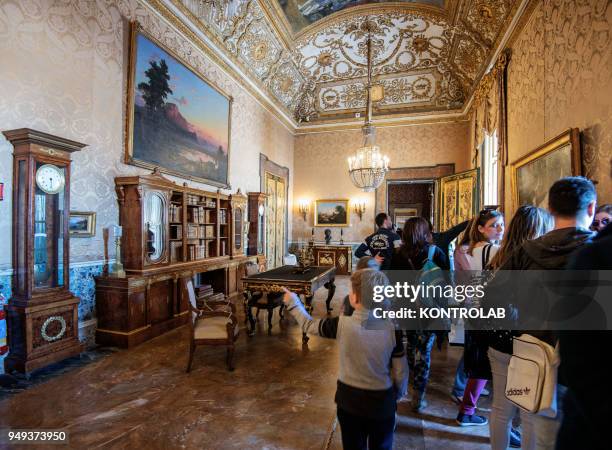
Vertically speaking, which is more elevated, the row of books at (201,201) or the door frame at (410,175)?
the door frame at (410,175)

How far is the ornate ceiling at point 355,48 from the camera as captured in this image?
256 inches

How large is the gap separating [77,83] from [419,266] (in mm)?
4834

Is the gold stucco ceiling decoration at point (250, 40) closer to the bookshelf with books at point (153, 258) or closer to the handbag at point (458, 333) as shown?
the bookshelf with books at point (153, 258)

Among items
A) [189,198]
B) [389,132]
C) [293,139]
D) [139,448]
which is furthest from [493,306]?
[293,139]

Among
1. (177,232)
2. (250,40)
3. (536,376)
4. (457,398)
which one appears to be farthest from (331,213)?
(536,376)

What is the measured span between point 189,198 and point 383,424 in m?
5.27

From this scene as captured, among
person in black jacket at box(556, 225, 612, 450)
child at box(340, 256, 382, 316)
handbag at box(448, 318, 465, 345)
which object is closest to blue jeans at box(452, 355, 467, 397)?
handbag at box(448, 318, 465, 345)

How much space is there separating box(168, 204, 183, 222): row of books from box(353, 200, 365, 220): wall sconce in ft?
22.1

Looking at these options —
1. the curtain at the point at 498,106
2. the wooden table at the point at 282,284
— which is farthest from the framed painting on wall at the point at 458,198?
the wooden table at the point at 282,284

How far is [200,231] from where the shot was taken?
627 centimetres

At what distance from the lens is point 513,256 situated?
1674mm

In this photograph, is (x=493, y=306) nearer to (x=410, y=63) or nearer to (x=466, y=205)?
(x=466, y=205)

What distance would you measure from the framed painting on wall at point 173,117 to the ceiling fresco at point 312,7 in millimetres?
2498

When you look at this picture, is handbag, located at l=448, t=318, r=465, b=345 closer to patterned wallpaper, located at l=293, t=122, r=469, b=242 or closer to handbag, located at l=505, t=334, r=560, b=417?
handbag, located at l=505, t=334, r=560, b=417
